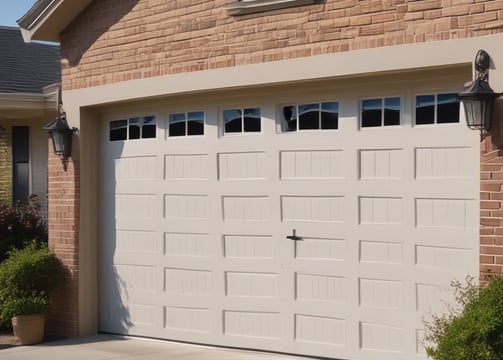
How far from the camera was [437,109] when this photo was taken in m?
7.46

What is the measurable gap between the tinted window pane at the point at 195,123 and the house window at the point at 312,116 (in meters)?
A: 1.20

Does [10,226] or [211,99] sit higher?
[211,99]

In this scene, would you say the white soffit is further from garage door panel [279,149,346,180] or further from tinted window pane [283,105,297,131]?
garage door panel [279,149,346,180]

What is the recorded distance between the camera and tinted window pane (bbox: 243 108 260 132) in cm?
888

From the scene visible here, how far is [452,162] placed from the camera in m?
7.31

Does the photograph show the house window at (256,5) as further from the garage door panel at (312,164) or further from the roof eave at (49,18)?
the roof eave at (49,18)

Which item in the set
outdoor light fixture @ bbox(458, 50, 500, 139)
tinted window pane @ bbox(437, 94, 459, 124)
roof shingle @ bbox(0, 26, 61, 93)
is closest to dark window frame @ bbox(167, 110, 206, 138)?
tinted window pane @ bbox(437, 94, 459, 124)

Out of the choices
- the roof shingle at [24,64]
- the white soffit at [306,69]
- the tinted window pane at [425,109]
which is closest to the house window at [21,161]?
the roof shingle at [24,64]

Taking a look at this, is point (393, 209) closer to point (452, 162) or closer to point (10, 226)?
point (452, 162)

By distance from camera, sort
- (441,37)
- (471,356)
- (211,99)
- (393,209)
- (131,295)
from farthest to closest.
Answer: (131,295)
(211,99)
(393,209)
(441,37)
(471,356)

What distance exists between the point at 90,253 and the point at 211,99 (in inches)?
105

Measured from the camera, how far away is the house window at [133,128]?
10000 mm

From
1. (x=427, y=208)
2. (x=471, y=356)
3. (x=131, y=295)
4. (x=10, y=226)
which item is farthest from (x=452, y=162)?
(x=10, y=226)

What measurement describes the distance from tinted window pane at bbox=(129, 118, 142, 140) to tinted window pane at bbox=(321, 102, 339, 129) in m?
2.76
